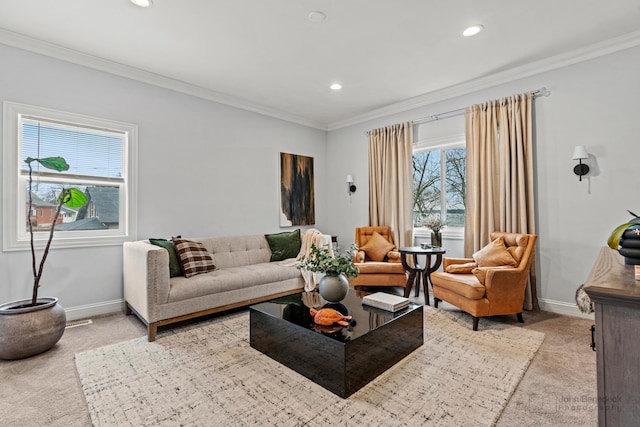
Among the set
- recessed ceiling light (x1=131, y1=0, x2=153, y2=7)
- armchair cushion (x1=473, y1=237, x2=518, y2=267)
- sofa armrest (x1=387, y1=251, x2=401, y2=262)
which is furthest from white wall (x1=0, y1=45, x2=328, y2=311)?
armchair cushion (x1=473, y1=237, x2=518, y2=267)

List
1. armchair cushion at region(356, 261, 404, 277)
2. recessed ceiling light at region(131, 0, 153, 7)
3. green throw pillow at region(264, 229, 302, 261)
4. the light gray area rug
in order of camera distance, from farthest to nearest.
A: green throw pillow at region(264, 229, 302, 261), armchair cushion at region(356, 261, 404, 277), recessed ceiling light at region(131, 0, 153, 7), the light gray area rug

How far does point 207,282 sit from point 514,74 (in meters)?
4.14

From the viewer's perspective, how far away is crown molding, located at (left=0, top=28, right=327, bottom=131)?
293 centimetres

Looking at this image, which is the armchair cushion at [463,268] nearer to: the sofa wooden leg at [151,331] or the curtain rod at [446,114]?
the curtain rod at [446,114]

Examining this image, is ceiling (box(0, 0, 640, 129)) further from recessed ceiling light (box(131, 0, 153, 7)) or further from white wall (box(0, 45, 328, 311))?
white wall (box(0, 45, 328, 311))

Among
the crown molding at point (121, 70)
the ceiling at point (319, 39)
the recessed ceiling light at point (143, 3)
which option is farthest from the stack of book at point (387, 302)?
the crown molding at point (121, 70)

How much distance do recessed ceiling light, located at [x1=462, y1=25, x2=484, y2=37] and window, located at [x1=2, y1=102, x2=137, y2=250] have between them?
A: 3642 mm

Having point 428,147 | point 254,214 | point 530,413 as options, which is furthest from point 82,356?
point 428,147

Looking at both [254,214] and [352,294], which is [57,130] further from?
[352,294]

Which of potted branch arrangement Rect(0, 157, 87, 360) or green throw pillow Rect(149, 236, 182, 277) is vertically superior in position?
green throw pillow Rect(149, 236, 182, 277)

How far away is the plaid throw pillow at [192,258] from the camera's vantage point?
325cm

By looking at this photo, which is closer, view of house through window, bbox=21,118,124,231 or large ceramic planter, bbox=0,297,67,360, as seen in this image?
large ceramic planter, bbox=0,297,67,360

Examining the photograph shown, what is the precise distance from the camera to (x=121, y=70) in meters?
3.48

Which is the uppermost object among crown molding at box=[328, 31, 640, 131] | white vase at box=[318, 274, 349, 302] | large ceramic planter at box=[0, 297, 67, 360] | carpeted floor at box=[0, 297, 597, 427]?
crown molding at box=[328, 31, 640, 131]
